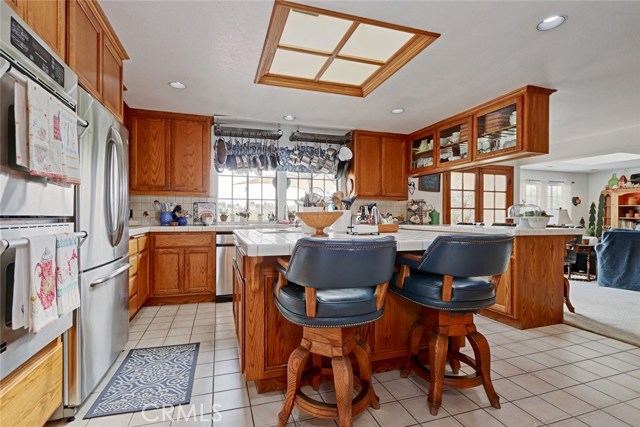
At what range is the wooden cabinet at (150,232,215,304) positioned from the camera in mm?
3631

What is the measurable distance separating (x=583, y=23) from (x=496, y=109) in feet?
4.66

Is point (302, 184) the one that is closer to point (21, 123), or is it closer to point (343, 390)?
point (343, 390)

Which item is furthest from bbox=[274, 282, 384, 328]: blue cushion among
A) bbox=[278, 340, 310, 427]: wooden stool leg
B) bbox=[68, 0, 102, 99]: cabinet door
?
bbox=[68, 0, 102, 99]: cabinet door

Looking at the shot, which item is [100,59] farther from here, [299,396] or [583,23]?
[583,23]

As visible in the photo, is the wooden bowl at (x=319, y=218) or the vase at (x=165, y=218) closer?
the wooden bowl at (x=319, y=218)

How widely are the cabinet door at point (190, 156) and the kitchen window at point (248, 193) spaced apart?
1.45ft

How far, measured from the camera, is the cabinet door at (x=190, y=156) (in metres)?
4.02

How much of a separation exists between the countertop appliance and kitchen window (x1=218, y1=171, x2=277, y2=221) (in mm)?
3202

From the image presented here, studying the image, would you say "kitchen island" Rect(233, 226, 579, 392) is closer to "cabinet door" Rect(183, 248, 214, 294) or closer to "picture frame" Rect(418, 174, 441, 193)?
"cabinet door" Rect(183, 248, 214, 294)

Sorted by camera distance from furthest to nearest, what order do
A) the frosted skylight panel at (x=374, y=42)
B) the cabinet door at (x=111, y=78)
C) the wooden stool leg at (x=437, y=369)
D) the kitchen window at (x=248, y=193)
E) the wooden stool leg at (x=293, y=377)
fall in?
the kitchen window at (x=248, y=193) → the frosted skylight panel at (x=374, y=42) → the cabinet door at (x=111, y=78) → the wooden stool leg at (x=437, y=369) → the wooden stool leg at (x=293, y=377)

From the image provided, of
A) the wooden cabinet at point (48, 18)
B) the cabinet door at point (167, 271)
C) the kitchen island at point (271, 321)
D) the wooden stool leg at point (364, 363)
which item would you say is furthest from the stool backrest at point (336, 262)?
the cabinet door at point (167, 271)

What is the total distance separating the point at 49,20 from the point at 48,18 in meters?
0.01

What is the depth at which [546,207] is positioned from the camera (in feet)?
29.5

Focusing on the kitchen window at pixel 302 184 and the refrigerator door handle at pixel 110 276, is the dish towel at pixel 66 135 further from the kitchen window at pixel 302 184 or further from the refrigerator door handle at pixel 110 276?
the kitchen window at pixel 302 184
